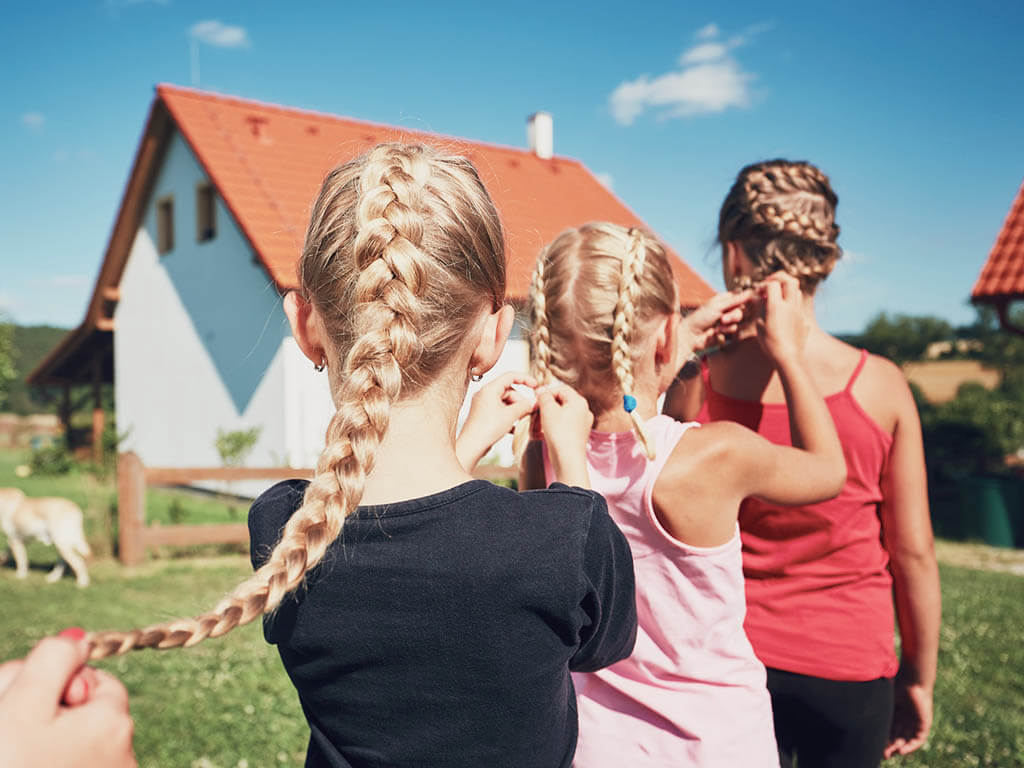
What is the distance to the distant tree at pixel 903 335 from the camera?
20.7 meters

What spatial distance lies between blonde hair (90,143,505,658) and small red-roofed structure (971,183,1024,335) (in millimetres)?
10077

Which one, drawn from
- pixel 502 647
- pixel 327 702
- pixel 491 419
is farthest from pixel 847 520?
pixel 327 702

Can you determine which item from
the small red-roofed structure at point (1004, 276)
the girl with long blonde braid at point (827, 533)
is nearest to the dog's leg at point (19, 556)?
the girl with long blonde braid at point (827, 533)

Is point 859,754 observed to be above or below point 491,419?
below

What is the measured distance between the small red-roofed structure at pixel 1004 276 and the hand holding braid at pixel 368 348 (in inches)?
401

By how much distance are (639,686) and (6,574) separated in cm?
832

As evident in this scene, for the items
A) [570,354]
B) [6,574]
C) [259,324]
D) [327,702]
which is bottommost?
[6,574]

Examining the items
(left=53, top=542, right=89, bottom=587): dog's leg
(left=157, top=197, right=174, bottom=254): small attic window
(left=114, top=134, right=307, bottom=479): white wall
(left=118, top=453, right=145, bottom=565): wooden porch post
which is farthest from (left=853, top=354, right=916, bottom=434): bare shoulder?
(left=157, top=197, right=174, bottom=254): small attic window

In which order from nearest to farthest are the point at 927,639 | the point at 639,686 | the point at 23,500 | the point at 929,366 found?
the point at 639,686 < the point at 927,639 < the point at 23,500 < the point at 929,366

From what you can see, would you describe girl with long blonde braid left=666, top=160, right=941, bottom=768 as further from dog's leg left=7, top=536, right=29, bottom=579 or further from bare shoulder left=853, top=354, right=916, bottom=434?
dog's leg left=7, top=536, right=29, bottom=579

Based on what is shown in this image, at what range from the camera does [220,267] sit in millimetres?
14195

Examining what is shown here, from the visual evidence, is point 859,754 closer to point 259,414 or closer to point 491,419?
point 491,419

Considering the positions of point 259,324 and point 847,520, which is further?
point 259,324

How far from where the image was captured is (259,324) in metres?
13.2
